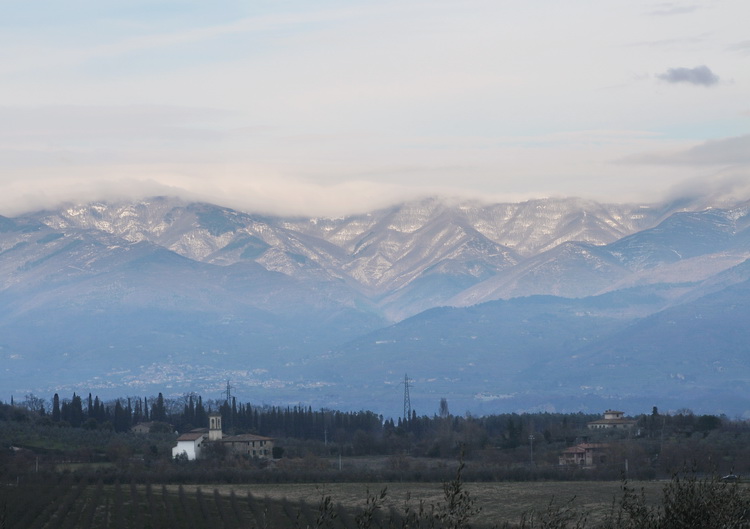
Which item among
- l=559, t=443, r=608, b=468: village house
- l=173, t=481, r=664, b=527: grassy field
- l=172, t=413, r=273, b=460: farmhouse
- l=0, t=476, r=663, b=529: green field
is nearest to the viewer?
l=0, t=476, r=663, b=529: green field

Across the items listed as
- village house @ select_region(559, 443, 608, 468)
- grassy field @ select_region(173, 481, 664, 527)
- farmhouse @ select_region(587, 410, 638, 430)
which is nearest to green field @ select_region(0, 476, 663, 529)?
grassy field @ select_region(173, 481, 664, 527)

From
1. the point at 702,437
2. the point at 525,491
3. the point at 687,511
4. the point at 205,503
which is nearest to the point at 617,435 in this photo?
the point at 702,437

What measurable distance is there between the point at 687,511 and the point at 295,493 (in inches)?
2544

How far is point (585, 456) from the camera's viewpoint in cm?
11394

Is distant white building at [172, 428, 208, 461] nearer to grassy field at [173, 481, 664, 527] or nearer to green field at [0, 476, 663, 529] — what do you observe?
grassy field at [173, 481, 664, 527]

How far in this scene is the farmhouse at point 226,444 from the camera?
120m

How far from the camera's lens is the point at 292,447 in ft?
427


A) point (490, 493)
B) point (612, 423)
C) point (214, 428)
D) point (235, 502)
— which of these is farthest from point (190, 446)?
point (612, 423)

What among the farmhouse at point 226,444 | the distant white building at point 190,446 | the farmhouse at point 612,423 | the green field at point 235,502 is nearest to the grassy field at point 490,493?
the green field at point 235,502

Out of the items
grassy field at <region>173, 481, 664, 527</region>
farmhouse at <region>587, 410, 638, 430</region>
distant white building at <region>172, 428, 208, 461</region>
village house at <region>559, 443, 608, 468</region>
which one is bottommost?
grassy field at <region>173, 481, 664, 527</region>

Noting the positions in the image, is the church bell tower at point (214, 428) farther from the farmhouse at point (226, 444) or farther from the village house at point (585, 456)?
the village house at point (585, 456)

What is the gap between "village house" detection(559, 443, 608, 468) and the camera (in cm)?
11219

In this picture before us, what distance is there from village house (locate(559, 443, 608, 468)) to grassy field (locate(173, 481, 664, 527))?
16.9 metres

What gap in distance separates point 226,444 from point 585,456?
1304 inches
